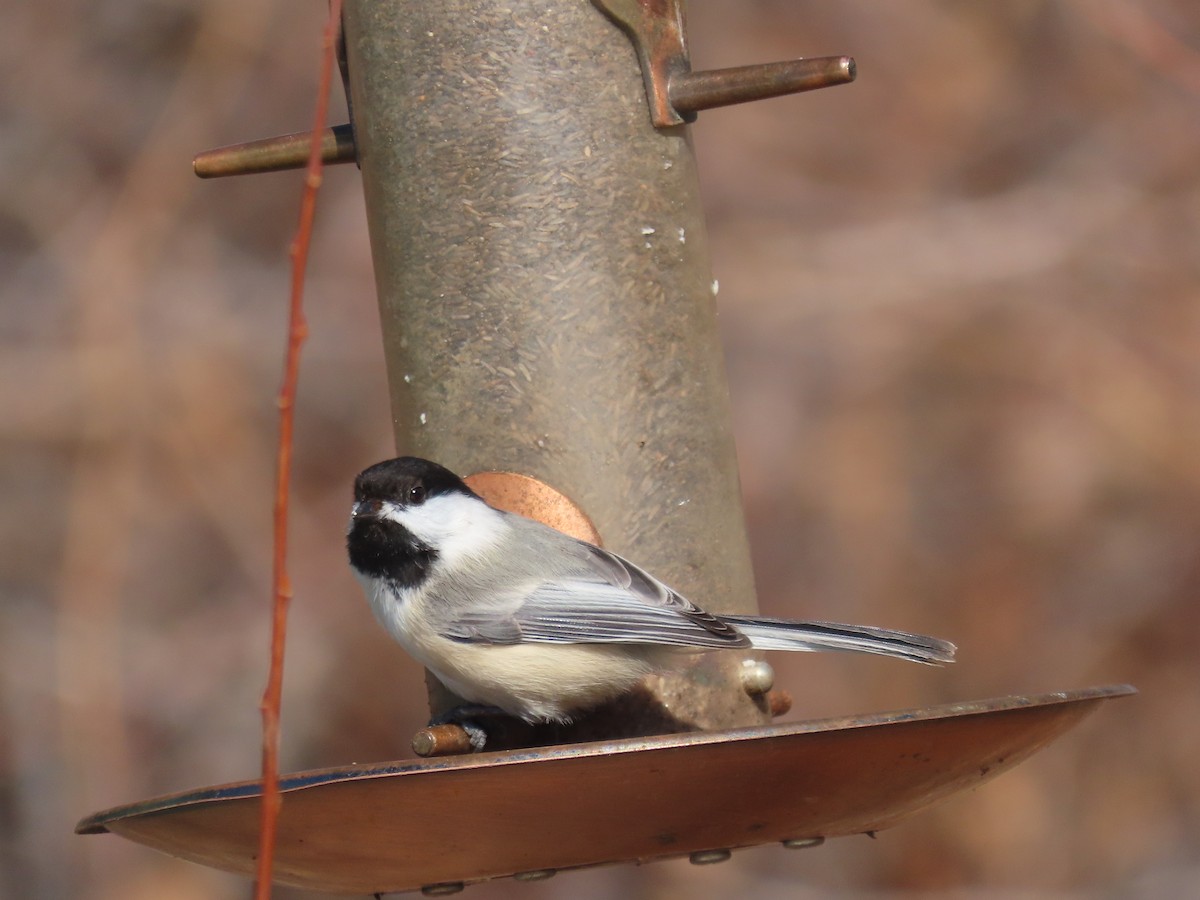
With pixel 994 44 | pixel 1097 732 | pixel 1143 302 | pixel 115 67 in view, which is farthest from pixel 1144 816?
pixel 115 67

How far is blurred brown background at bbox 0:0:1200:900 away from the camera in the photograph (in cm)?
580

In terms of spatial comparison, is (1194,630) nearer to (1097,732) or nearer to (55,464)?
(1097,732)

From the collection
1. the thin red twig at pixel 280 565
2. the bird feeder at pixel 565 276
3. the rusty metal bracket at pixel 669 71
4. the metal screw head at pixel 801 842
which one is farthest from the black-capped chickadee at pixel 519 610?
the thin red twig at pixel 280 565

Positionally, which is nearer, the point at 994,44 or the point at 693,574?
the point at 693,574

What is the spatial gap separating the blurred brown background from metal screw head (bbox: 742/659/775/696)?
287cm

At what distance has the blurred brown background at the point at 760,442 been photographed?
Answer: 5.80m

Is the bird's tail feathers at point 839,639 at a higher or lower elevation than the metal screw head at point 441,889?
higher

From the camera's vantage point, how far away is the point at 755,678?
3061 millimetres

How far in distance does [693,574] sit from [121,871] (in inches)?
133

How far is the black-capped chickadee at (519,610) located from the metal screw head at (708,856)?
0.33 metres

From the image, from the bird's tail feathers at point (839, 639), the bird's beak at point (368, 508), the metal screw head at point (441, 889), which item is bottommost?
the metal screw head at point (441, 889)

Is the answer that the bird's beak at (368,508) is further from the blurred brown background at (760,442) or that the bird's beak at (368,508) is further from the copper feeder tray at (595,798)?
the blurred brown background at (760,442)

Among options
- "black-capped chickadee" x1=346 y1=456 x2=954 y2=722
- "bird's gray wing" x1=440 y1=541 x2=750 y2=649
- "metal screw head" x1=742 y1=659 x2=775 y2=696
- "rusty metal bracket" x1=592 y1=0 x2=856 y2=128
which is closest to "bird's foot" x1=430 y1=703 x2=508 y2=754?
"black-capped chickadee" x1=346 y1=456 x2=954 y2=722

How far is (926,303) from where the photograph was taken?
20.5ft
